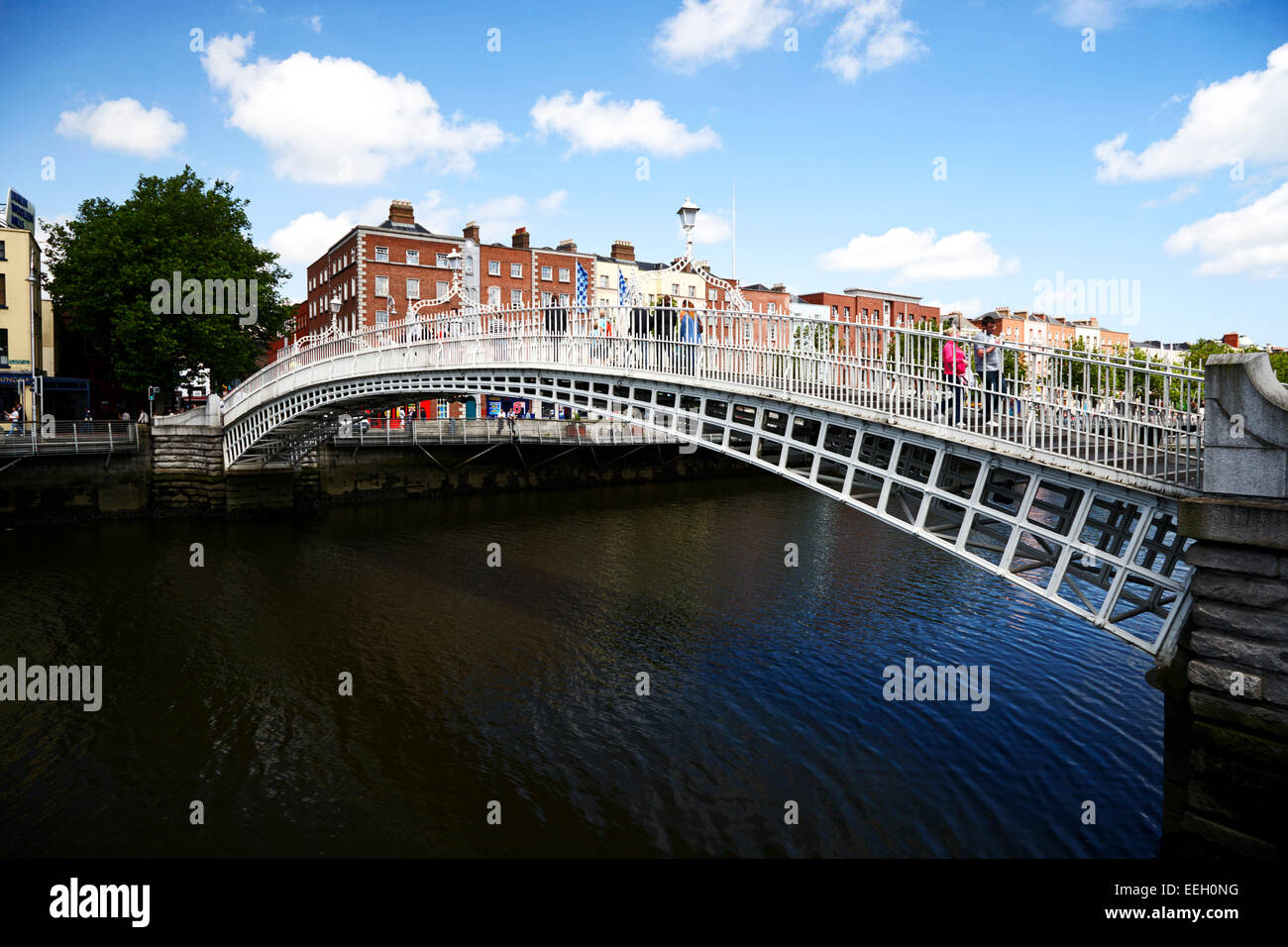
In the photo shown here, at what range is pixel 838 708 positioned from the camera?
1099 centimetres

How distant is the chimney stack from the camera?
159ft

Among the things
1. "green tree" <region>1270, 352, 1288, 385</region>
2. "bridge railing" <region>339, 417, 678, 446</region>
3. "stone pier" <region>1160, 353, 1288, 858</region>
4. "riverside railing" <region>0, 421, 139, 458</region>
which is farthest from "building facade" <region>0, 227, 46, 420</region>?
"green tree" <region>1270, 352, 1288, 385</region>

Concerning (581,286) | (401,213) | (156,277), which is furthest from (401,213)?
(581,286)

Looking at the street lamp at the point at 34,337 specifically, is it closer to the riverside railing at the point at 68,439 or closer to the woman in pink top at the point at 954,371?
the riverside railing at the point at 68,439

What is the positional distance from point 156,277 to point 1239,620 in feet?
109

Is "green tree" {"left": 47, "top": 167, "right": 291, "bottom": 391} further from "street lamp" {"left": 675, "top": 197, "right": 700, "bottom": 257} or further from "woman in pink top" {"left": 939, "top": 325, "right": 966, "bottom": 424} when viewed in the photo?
"woman in pink top" {"left": 939, "top": 325, "right": 966, "bottom": 424}

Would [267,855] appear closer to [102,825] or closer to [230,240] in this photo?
[102,825]

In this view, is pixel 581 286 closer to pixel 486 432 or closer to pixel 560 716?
pixel 560 716

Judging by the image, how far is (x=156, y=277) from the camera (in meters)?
29.2

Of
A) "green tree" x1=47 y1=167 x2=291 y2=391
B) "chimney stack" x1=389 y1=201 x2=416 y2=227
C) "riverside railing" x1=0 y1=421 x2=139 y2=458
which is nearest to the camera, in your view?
"riverside railing" x1=0 y1=421 x2=139 y2=458

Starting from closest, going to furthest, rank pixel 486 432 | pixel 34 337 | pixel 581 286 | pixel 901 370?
pixel 901 370, pixel 581 286, pixel 34 337, pixel 486 432

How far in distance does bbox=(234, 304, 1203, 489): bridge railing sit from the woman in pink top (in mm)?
25

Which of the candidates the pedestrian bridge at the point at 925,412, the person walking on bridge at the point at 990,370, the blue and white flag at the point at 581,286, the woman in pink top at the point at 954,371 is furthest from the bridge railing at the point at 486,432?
the person walking on bridge at the point at 990,370

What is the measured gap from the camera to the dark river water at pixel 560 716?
8195 millimetres
